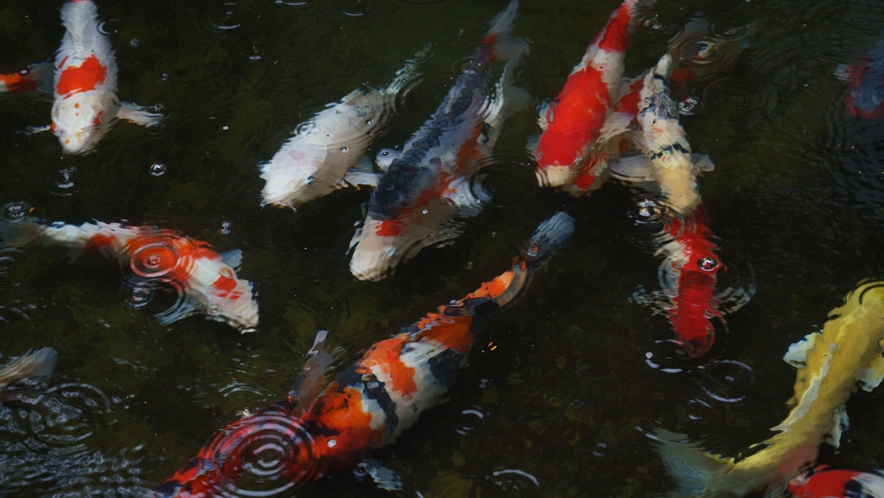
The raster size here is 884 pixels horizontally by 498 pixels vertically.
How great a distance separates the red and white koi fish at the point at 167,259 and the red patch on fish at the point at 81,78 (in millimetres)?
858

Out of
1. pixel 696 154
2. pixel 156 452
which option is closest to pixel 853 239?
pixel 696 154

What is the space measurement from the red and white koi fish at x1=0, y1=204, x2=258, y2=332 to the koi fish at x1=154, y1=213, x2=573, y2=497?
55cm

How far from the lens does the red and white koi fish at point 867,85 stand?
3682 mm

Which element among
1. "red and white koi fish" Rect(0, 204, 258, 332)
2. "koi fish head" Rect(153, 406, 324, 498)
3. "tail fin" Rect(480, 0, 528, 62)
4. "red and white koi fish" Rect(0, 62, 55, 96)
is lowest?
"koi fish head" Rect(153, 406, 324, 498)

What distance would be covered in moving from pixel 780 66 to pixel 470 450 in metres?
3.05

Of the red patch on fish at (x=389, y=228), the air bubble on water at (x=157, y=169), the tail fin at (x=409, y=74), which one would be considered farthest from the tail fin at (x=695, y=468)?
the air bubble on water at (x=157, y=169)

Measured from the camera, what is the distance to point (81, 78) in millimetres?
4035

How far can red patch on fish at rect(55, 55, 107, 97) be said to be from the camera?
4.00 meters

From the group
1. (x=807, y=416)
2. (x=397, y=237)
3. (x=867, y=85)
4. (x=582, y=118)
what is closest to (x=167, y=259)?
(x=397, y=237)

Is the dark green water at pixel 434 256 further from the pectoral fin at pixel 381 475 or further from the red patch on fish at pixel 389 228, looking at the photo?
the red patch on fish at pixel 389 228

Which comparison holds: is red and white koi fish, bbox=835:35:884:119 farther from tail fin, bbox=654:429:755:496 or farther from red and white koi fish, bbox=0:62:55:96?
red and white koi fish, bbox=0:62:55:96

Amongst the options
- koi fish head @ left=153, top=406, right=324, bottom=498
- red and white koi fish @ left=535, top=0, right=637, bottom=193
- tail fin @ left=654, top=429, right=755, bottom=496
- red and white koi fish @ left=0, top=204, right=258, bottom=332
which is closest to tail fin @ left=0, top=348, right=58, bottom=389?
red and white koi fish @ left=0, top=204, right=258, bottom=332

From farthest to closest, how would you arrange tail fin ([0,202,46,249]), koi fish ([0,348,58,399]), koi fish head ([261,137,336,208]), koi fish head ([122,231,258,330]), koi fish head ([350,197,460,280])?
1. koi fish head ([261,137,336,208])
2. tail fin ([0,202,46,249])
3. koi fish head ([350,197,460,280])
4. koi fish head ([122,231,258,330])
5. koi fish ([0,348,58,399])

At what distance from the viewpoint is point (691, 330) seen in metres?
2.98
